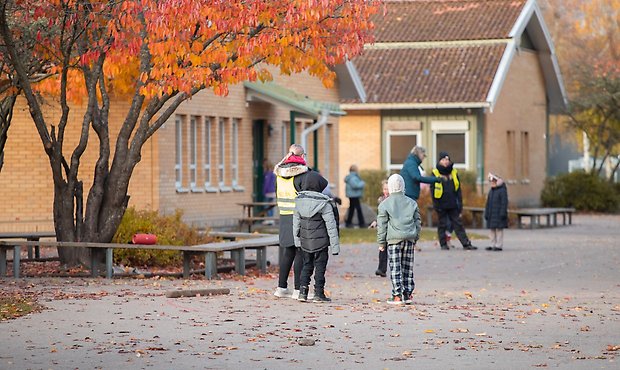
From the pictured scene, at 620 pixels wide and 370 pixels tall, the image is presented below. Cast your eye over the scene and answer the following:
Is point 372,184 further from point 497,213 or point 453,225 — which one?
point 497,213

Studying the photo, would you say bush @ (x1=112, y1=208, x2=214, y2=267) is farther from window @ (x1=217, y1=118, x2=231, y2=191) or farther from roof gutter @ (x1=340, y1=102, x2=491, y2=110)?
roof gutter @ (x1=340, y1=102, x2=491, y2=110)

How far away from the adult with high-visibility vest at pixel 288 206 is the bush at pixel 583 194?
33790 millimetres

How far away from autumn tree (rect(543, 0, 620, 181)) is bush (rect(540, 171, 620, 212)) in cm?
74

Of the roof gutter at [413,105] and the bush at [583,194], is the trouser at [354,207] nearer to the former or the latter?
the roof gutter at [413,105]

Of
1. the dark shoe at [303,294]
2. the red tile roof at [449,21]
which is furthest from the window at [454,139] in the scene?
the dark shoe at [303,294]

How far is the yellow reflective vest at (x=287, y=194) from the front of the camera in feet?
60.8

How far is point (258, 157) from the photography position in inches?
1529

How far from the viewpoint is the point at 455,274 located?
74.6 ft

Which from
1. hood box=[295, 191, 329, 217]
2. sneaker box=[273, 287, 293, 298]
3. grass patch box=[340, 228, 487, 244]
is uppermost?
hood box=[295, 191, 329, 217]

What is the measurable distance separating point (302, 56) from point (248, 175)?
50.5ft

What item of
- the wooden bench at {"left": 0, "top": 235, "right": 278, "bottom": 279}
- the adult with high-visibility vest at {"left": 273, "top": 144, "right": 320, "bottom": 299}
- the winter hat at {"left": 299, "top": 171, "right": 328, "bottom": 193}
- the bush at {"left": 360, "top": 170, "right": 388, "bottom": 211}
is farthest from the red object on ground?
the bush at {"left": 360, "top": 170, "right": 388, "bottom": 211}

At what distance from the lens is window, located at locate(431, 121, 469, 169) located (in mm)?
50031

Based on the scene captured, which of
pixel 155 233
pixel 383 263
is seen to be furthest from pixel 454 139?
pixel 383 263

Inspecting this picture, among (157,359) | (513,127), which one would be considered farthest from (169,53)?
(513,127)
